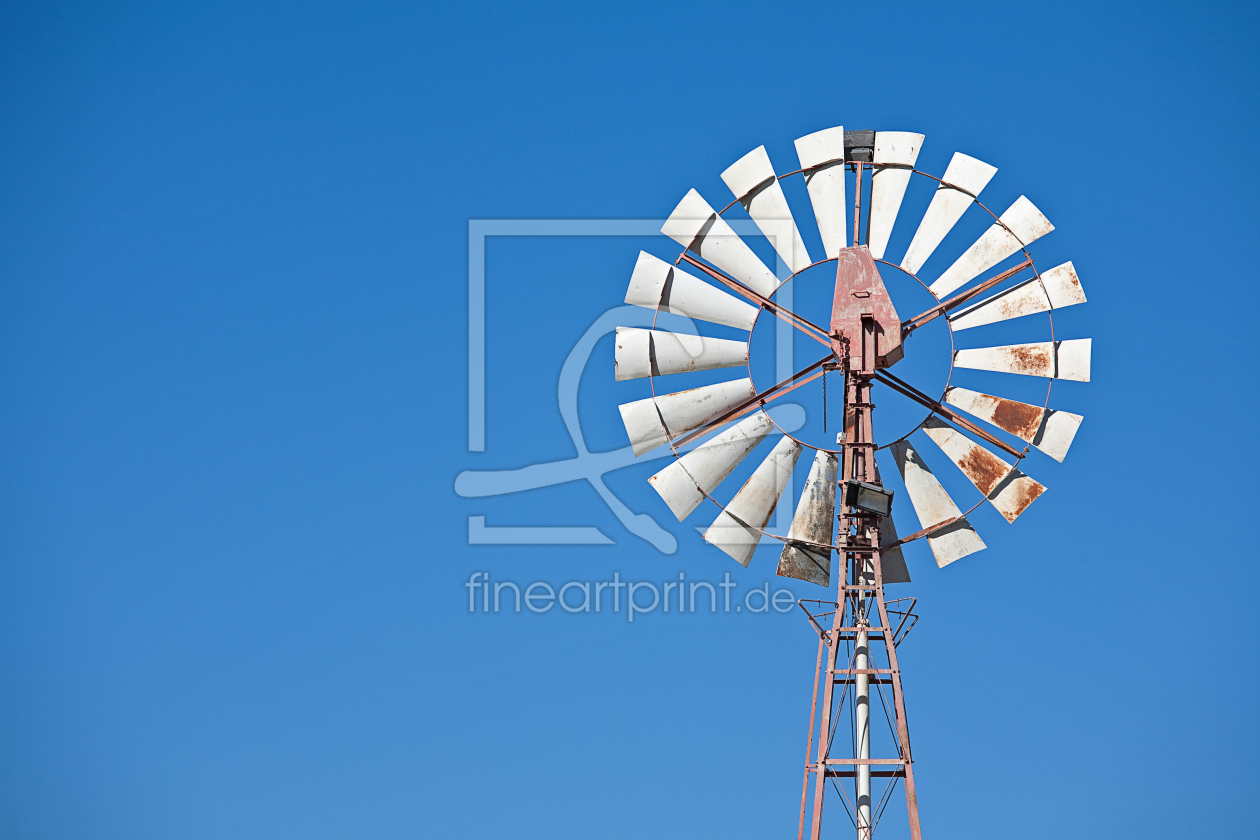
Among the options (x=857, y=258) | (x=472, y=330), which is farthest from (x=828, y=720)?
(x=472, y=330)

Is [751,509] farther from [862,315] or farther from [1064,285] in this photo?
[1064,285]

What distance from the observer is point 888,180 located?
1309 cm

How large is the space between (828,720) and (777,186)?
423 cm

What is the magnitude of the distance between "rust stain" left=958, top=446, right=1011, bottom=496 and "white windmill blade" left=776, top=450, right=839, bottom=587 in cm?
107

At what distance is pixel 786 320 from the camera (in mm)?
12961

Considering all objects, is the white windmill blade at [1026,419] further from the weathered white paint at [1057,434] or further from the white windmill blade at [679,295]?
the white windmill blade at [679,295]


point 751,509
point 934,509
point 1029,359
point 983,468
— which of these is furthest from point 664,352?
point 1029,359

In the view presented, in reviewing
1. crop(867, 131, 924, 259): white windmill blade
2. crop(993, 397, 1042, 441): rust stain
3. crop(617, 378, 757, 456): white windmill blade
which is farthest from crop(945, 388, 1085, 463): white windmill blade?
crop(617, 378, 757, 456): white windmill blade

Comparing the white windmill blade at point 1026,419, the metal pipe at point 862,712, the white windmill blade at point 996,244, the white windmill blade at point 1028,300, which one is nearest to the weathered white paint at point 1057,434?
the white windmill blade at point 1026,419

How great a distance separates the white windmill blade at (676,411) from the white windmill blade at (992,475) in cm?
164

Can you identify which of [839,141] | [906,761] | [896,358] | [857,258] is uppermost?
[839,141]

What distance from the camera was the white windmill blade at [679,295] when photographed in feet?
42.5

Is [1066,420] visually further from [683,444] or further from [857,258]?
[683,444]

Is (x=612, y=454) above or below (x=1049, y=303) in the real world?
below
